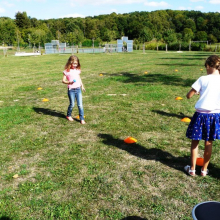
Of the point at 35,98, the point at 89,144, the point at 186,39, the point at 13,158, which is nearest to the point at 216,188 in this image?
the point at 89,144

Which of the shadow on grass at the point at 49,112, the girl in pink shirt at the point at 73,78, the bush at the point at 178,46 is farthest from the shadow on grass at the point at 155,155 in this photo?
the bush at the point at 178,46

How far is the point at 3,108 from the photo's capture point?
7.49 metres

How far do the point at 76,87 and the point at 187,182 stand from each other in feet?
11.4

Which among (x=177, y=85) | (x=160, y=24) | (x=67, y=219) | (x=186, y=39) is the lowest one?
(x=67, y=219)

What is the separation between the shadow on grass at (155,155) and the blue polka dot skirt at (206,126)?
66 cm

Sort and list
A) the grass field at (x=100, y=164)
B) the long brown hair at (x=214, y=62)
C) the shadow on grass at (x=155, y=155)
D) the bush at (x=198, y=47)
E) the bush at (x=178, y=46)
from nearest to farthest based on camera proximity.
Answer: the grass field at (x=100, y=164), the long brown hair at (x=214, y=62), the shadow on grass at (x=155, y=155), the bush at (x=198, y=47), the bush at (x=178, y=46)

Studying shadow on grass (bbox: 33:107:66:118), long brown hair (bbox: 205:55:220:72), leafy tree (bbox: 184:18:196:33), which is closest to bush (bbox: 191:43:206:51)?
shadow on grass (bbox: 33:107:66:118)

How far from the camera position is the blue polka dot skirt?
3.33 metres

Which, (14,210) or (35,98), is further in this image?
(35,98)

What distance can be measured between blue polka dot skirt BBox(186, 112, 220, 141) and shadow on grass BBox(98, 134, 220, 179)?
2.17 ft

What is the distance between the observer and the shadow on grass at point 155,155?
3.86m

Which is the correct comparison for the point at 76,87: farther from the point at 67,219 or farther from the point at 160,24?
the point at 160,24

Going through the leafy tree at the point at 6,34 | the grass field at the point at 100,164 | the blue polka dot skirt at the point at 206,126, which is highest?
the leafy tree at the point at 6,34

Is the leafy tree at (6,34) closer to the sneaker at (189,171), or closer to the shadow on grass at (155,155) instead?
the shadow on grass at (155,155)
